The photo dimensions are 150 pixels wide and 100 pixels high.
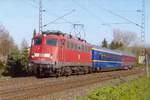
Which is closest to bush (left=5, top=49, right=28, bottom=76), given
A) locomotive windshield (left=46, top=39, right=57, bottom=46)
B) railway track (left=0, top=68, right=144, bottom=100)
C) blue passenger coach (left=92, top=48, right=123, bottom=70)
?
locomotive windshield (left=46, top=39, right=57, bottom=46)

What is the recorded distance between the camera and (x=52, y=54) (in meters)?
32.7

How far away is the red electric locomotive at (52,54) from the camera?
106 ft

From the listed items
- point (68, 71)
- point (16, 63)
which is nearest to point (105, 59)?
point (68, 71)

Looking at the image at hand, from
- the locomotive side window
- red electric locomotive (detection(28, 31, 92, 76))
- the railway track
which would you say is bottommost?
the railway track

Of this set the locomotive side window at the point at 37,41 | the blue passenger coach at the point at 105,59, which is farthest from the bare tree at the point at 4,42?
the locomotive side window at the point at 37,41

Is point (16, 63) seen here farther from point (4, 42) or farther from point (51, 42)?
point (4, 42)

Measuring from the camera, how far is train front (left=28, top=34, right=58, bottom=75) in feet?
106

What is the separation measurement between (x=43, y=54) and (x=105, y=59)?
22618mm

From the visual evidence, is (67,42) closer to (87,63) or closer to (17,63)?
(17,63)

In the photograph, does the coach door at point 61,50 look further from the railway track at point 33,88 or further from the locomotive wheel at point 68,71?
the railway track at point 33,88

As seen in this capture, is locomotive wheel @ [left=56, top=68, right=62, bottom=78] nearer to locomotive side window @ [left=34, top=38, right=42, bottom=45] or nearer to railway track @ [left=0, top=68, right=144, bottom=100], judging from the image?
locomotive side window @ [left=34, top=38, right=42, bottom=45]

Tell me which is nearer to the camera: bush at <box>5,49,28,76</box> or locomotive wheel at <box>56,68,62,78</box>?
locomotive wheel at <box>56,68,62,78</box>

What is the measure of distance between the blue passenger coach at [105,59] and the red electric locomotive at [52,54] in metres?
11.3

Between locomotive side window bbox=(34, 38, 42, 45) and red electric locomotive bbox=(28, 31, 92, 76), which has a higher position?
locomotive side window bbox=(34, 38, 42, 45)
